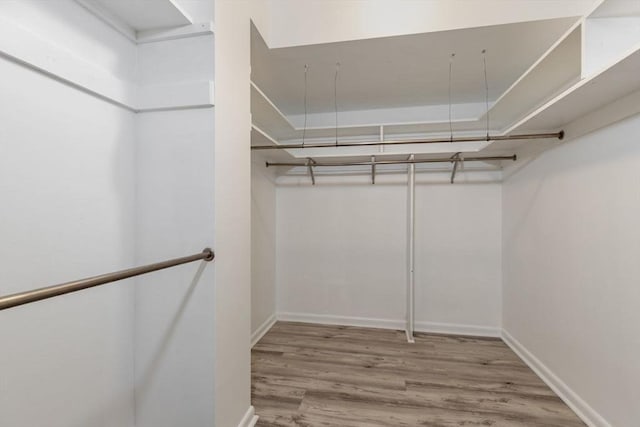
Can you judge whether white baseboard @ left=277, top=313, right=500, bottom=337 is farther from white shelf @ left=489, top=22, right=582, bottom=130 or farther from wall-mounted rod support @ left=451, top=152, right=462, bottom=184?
white shelf @ left=489, top=22, right=582, bottom=130

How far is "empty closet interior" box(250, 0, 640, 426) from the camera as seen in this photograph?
4.83 ft

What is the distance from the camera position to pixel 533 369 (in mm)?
2197

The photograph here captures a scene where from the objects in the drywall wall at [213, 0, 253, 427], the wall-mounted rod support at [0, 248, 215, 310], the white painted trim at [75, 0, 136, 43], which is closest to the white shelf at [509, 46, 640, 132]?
the drywall wall at [213, 0, 253, 427]

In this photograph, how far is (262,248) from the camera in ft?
9.44

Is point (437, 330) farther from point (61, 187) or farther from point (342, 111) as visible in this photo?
point (61, 187)

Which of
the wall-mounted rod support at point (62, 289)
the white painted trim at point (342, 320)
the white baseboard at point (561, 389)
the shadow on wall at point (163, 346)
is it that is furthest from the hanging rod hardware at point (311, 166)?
the white baseboard at point (561, 389)

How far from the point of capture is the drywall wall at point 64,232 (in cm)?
84

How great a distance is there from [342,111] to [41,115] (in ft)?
8.68

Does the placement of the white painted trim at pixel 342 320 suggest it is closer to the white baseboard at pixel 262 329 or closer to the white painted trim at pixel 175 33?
the white baseboard at pixel 262 329

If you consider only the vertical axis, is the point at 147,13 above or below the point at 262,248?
above

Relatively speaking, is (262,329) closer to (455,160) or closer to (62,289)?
(62,289)

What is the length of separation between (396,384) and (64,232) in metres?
2.15

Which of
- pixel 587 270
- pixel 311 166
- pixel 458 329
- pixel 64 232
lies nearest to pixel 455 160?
pixel 587 270

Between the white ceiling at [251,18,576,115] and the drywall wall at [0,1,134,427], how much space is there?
3.78 ft
